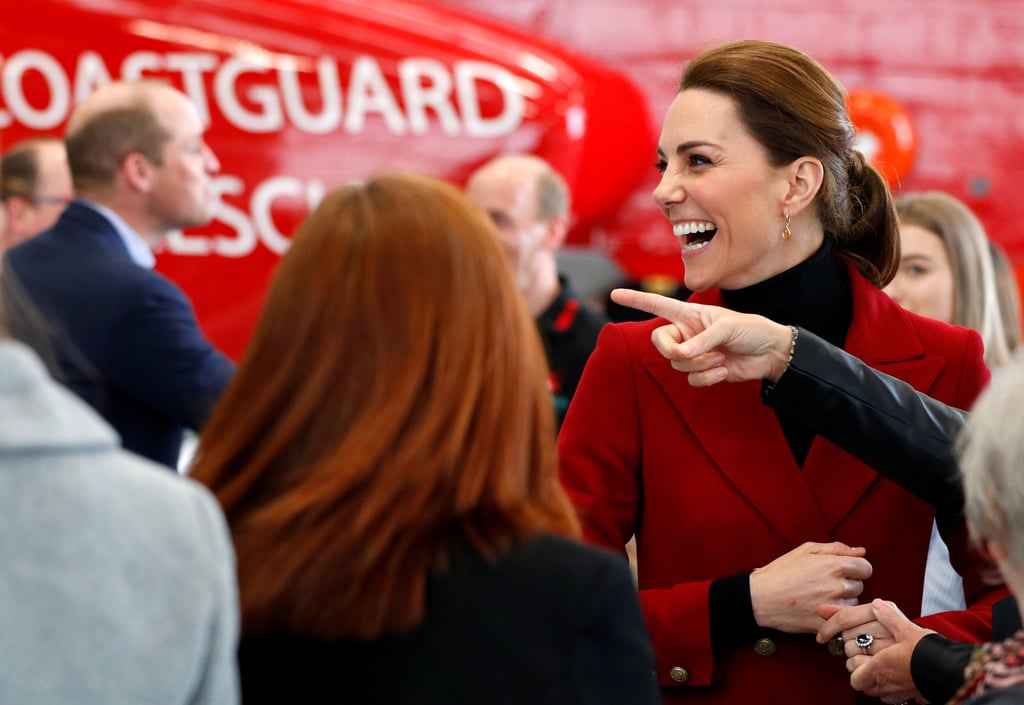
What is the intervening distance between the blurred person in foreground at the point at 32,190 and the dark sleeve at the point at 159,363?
4.47 ft

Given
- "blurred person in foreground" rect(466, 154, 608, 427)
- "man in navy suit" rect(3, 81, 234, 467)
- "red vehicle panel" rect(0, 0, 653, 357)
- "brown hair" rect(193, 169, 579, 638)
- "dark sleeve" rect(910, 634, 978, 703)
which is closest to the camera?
"brown hair" rect(193, 169, 579, 638)

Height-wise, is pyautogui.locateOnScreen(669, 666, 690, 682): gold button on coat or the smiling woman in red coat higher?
the smiling woman in red coat

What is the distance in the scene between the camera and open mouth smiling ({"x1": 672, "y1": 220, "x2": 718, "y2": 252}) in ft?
6.36

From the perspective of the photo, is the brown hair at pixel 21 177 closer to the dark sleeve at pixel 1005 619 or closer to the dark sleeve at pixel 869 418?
the dark sleeve at pixel 869 418

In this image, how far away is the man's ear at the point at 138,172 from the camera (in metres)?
2.93

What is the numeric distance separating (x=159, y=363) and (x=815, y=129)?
1351 millimetres

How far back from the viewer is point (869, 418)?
1709mm

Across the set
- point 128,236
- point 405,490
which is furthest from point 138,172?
point 405,490

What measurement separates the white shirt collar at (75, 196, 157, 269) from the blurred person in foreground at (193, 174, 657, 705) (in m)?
1.70

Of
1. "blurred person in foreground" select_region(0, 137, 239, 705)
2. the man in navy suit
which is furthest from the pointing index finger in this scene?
the man in navy suit

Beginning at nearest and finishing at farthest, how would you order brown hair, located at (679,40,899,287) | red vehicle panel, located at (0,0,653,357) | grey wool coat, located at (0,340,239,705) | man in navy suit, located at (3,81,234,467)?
1. grey wool coat, located at (0,340,239,705)
2. brown hair, located at (679,40,899,287)
3. man in navy suit, located at (3,81,234,467)
4. red vehicle panel, located at (0,0,653,357)

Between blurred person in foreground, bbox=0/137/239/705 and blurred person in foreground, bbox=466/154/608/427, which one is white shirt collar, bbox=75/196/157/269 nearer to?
blurred person in foreground, bbox=466/154/608/427

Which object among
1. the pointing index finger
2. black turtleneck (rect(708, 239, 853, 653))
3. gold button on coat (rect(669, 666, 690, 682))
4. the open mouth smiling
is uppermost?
the open mouth smiling

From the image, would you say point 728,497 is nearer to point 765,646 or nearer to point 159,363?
point 765,646
